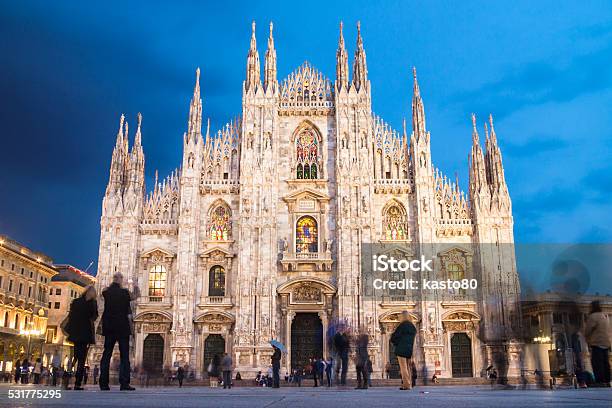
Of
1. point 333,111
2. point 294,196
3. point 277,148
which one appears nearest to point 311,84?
point 333,111

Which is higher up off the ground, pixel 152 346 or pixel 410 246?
pixel 410 246

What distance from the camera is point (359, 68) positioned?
39688mm

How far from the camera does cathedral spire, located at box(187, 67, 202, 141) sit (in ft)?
126

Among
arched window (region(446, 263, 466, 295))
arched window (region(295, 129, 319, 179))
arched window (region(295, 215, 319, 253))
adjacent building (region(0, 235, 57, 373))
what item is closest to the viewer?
arched window (region(446, 263, 466, 295))

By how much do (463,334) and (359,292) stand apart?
259 inches

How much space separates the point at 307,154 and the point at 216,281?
9.62 meters

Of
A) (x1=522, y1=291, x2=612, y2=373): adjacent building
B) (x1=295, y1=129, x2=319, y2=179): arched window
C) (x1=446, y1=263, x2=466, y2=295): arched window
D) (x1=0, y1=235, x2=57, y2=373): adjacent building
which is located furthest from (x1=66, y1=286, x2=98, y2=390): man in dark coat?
(x1=0, y1=235, x2=57, y2=373): adjacent building

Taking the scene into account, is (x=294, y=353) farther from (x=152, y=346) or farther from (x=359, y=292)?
(x=152, y=346)

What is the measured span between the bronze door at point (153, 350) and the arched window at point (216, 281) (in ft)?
13.1

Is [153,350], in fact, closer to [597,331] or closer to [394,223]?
[394,223]

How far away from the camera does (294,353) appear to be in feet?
118

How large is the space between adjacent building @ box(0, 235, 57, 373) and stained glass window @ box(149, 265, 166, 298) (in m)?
15.4

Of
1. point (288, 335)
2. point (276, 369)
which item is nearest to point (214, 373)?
point (276, 369)

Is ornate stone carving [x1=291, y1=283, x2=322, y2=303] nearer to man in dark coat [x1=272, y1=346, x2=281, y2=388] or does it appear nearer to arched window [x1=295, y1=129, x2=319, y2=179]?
arched window [x1=295, y1=129, x2=319, y2=179]
